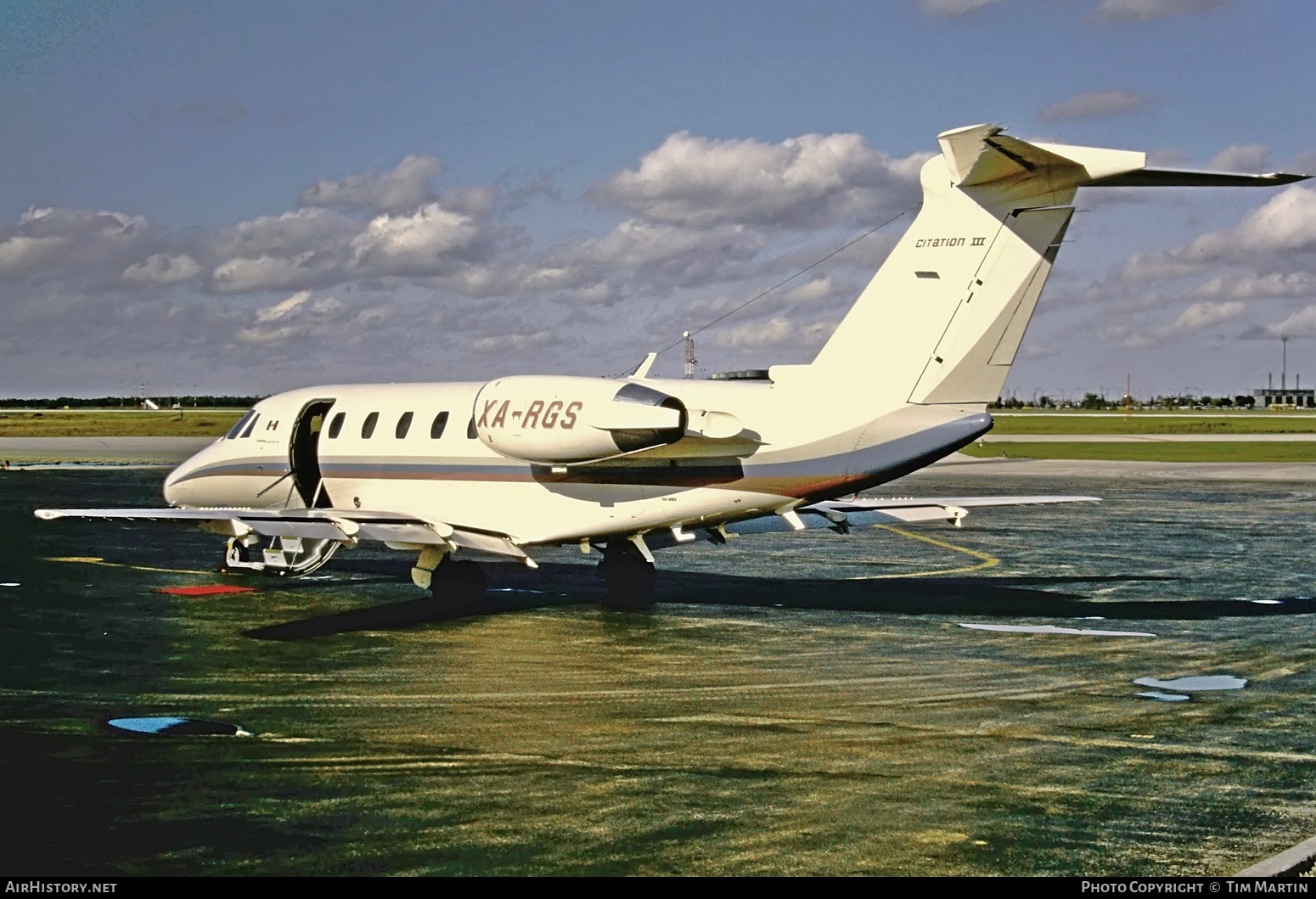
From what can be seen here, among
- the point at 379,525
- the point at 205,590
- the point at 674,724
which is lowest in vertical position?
the point at 674,724

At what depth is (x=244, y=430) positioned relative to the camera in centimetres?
2386

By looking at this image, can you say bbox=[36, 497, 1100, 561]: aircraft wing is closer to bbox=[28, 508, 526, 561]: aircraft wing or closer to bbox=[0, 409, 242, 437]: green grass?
bbox=[28, 508, 526, 561]: aircraft wing

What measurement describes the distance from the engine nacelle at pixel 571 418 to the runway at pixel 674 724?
2332 mm

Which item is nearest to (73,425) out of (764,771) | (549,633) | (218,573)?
(218,573)

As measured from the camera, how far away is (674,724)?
12297 mm

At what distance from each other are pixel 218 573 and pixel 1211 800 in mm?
18586

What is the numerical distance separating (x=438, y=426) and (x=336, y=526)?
295cm

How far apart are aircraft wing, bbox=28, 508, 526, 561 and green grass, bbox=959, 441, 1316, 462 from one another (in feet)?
150

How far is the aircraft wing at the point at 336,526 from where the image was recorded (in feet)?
59.0

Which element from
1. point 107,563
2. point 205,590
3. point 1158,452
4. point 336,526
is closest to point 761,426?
point 336,526

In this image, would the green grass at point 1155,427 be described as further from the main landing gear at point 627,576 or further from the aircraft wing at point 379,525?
the aircraft wing at point 379,525

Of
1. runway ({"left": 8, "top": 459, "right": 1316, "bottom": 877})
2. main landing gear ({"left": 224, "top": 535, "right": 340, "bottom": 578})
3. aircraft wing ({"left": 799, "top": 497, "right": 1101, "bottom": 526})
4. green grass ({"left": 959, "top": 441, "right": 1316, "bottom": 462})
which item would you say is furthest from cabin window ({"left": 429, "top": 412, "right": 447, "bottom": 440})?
green grass ({"left": 959, "top": 441, "right": 1316, "bottom": 462})

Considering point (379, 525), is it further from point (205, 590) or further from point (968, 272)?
point (968, 272)

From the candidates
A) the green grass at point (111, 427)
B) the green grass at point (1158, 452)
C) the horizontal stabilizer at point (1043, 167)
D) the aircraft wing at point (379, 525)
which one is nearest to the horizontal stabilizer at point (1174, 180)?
the horizontal stabilizer at point (1043, 167)
